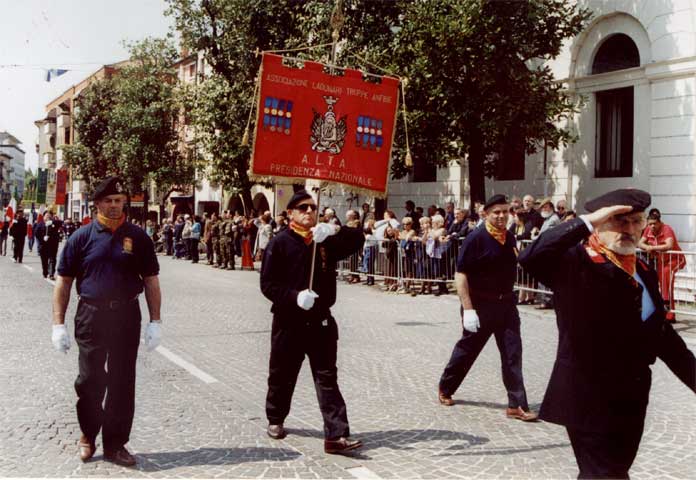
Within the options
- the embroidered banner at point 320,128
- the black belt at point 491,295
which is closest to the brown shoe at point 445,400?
the black belt at point 491,295

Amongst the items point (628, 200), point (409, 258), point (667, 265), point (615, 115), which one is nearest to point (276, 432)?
point (628, 200)

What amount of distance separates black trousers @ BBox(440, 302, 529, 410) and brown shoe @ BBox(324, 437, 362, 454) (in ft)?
5.44

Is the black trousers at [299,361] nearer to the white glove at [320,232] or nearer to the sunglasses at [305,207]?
the white glove at [320,232]

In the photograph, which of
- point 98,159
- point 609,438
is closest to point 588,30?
point 609,438

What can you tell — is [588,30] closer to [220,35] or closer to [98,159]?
[220,35]

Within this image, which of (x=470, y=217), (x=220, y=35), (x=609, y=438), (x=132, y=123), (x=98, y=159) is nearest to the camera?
(x=609, y=438)

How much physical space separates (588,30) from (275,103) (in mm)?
14999

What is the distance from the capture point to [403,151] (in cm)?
1978

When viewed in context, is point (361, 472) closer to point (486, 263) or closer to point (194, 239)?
point (486, 263)

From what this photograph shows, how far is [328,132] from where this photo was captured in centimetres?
674

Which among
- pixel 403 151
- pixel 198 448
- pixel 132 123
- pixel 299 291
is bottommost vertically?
pixel 198 448

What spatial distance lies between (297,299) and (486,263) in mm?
1831

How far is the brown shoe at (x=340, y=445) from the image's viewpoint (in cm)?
519

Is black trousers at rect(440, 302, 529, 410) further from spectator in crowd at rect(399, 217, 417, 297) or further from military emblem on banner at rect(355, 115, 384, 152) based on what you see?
spectator in crowd at rect(399, 217, 417, 297)
